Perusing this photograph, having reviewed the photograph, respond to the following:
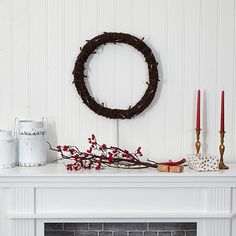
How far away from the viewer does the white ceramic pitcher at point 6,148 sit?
2021 millimetres

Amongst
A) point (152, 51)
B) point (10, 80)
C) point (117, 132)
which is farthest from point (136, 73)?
point (10, 80)

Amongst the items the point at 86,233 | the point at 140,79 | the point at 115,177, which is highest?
the point at 140,79

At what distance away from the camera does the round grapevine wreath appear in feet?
7.02

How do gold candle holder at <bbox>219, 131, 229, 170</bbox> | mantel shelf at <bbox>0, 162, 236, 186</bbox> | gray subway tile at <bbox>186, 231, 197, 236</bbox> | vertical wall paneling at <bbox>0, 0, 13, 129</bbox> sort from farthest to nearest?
gray subway tile at <bbox>186, 231, 197, 236</bbox> < vertical wall paneling at <bbox>0, 0, 13, 129</bbox> < gold candle holder at <bbox>219, 131, 229, 170</bbox> < mantel shelf at <bbox>0, 162, 236, 186</bbox>

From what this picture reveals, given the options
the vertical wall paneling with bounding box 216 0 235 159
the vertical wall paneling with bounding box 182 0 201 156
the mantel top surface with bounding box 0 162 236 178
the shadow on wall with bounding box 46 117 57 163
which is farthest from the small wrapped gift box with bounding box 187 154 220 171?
the shadow on wall with bounding box 46 117 57 163

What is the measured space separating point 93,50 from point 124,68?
0.18 m

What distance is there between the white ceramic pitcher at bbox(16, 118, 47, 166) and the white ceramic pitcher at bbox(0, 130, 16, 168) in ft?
0.16

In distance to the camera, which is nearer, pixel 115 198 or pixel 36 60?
pixel 115 198

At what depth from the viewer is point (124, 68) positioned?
7.23 feet

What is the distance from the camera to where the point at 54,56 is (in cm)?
219

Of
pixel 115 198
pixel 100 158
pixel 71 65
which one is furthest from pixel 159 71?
pixel 115 198

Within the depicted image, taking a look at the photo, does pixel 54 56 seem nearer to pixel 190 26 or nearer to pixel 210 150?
pixel 190 26

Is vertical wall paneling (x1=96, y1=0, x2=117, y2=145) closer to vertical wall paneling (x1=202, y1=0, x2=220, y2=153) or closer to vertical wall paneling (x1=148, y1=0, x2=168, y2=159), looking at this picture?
vertical wall paneling (x1=148, y1=0, x2=168, y2=159)

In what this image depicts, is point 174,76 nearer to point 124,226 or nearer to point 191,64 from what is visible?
point 191,64
